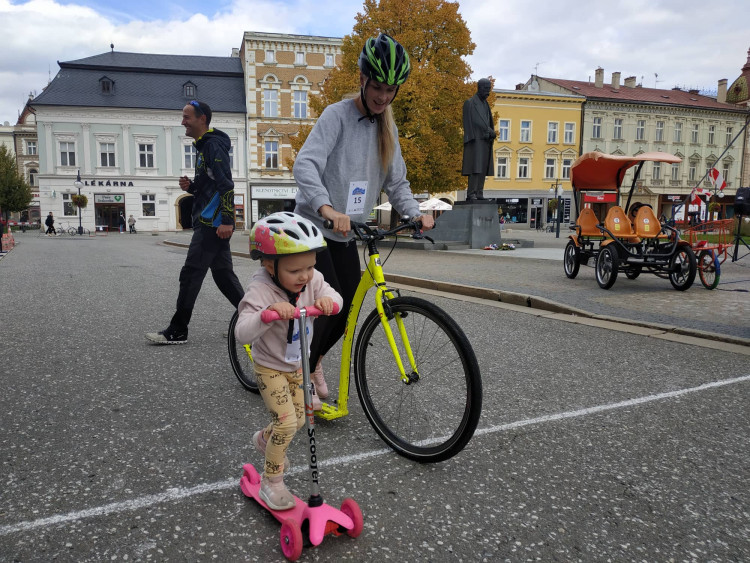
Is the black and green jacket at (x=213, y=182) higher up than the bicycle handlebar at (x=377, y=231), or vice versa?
the black and green jacket at (x=213, y=182)

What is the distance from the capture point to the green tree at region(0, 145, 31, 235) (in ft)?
167

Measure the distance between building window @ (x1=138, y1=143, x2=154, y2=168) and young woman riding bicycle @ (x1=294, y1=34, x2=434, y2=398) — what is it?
1769 inches

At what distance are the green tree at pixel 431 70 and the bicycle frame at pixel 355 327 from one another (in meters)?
19.5

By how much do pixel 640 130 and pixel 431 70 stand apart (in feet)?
130

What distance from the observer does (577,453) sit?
2787mm

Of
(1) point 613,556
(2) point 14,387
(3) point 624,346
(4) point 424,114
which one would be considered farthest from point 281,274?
(4) point 424,114

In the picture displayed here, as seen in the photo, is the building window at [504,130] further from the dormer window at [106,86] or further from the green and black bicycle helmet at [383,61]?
the green and black bicycle helmet at [383,61]

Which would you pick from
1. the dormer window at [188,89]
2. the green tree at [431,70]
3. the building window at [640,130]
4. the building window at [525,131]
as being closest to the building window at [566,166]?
the building window at [525,131]

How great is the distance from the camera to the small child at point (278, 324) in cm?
210

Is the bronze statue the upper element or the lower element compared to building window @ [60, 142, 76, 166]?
lower

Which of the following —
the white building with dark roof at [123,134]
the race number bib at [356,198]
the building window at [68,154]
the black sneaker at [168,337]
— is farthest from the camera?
the building window at [68,154]

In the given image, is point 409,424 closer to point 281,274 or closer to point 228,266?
point 281,274

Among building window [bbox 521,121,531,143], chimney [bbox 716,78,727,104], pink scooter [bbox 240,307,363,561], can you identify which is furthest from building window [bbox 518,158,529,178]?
pink scooter [bbox 240,307,363,561]

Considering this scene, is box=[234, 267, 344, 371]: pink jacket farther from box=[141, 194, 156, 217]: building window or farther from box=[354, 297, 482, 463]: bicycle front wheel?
box=[141, 194, 156, 217]: building window
